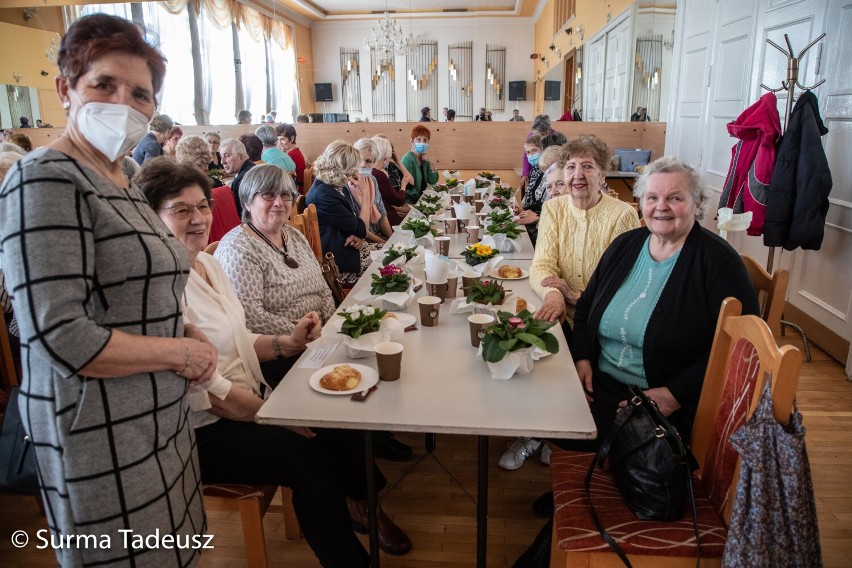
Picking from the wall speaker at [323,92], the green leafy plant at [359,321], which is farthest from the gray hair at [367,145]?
the wall speaker at [323,92]

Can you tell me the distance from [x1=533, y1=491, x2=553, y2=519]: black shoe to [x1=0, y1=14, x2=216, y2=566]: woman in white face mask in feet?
4.38

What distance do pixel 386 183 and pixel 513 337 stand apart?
3.38m

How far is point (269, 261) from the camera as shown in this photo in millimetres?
1994

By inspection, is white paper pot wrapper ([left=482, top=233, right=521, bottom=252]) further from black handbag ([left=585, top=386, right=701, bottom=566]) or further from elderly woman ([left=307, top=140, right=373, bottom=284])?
black handbag ([left=585, top=386, right=701, bottom=566])

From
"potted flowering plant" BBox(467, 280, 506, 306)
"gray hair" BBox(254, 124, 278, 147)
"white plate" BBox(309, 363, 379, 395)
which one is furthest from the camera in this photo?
"gray hair" BBox(254, 124, 278, 147)

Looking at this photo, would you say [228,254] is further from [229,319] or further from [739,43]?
[739,43]

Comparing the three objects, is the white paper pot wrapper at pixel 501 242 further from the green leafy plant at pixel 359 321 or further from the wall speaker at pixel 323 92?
the wall speaker at pixel 323 92

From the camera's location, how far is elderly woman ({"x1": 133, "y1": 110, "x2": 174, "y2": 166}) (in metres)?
4.93

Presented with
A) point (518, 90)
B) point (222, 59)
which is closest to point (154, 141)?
point (222, 59)

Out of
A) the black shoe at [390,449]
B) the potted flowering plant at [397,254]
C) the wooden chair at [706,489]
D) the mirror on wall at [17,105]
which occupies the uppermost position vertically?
the mirror on wall at [17,105]

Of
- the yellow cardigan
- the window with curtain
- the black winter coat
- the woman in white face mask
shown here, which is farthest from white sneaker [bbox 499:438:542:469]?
the window with curtain

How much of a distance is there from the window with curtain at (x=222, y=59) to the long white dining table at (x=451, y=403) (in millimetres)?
7259

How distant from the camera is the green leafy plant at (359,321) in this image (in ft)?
5.21

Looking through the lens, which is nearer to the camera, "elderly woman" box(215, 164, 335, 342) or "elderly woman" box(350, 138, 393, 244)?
"elderly woman" box(215, 164, 335, 342)
